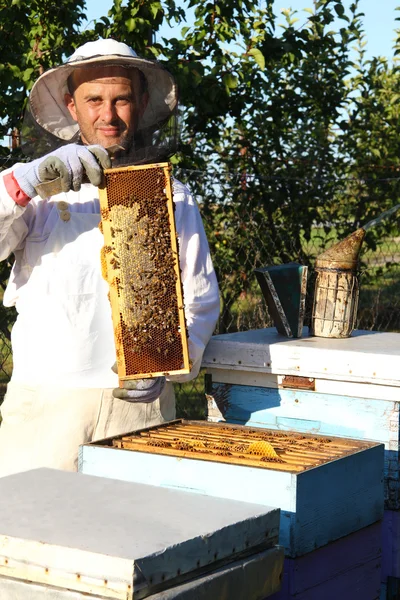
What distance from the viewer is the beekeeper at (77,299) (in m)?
2.55

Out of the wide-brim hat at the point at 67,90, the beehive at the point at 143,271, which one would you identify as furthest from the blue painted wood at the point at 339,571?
the wide-brim hat at the point at 67,90

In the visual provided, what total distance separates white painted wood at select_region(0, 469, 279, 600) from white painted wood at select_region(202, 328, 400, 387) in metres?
1.00

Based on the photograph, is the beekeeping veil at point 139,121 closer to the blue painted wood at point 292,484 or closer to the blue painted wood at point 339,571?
the blue painted wood at point 292,484

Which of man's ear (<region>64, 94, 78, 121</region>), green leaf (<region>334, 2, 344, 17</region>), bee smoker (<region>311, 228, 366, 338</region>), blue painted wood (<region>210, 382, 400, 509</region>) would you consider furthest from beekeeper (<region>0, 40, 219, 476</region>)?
green leaf (<region>334, 2, 344, 17</region>)

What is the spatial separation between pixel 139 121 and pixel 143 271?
0.68 m

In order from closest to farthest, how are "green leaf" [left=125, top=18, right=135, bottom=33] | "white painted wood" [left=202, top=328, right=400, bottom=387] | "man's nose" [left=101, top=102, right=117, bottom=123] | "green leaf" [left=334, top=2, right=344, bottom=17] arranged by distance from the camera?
"white painted wood" [left=202, top=328, right=400, bottom=387]
"man's nose" [left=101, top=102, right=117, bottom=123]
"green leaf" [left=125, top=18, right=135, bottom=33]
"green leaf" [left=334, top=2, right=344, bottom=17]

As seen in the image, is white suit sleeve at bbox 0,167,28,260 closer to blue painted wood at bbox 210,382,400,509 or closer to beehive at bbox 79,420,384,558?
beehive at bbox 79,420,384,558

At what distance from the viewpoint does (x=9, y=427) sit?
8.62 feet

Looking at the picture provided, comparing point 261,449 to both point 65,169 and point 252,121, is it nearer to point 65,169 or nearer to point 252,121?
point 65,169

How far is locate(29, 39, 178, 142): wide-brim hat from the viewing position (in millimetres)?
2764

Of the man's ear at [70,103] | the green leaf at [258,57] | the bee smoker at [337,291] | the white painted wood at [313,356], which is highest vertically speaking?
the green leaf at [258,57]

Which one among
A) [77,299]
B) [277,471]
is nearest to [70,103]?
[77,299]

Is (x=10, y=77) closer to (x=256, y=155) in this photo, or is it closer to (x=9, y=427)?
(x=256, y=155)

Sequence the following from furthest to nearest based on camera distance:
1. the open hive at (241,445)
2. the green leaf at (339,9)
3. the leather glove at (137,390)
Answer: the green leaf at (339,9)
the leather glove at (137,390)
the open hive at (241,445)
